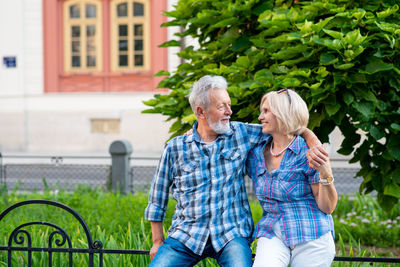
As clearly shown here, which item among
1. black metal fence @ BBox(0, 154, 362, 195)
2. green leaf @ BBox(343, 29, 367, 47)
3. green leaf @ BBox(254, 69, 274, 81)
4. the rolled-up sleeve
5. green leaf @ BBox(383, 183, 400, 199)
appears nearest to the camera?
the rolled-up sleeve

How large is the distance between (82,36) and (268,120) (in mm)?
16562

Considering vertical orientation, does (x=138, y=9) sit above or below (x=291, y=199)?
above

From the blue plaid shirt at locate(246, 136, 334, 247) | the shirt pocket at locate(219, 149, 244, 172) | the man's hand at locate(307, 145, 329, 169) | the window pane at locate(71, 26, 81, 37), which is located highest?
the window pane at locate(71, 26, 81, 37)

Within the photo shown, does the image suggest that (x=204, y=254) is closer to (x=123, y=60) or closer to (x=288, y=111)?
(x=288, y=111)

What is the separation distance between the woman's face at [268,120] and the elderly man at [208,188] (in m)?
0.18

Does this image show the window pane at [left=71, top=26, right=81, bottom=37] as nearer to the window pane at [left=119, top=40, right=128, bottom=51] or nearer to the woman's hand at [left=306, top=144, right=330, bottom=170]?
the window pane at [left=119, top=40, right=128, bottom=51]

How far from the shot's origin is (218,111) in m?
2.85

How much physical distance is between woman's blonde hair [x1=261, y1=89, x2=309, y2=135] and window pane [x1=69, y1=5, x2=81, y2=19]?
1673 centimetres

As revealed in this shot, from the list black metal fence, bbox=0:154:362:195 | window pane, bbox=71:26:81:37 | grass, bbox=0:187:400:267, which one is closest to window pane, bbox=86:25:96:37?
window pane, bbox=71:26:81:37

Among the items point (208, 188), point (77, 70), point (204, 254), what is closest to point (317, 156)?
point (208, 188)

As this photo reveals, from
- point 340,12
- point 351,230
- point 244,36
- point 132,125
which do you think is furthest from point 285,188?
point 132,125

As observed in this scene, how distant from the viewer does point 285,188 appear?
8.93 feet

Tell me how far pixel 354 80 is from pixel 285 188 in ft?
3.49

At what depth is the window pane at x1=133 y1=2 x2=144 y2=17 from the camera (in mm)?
18013
